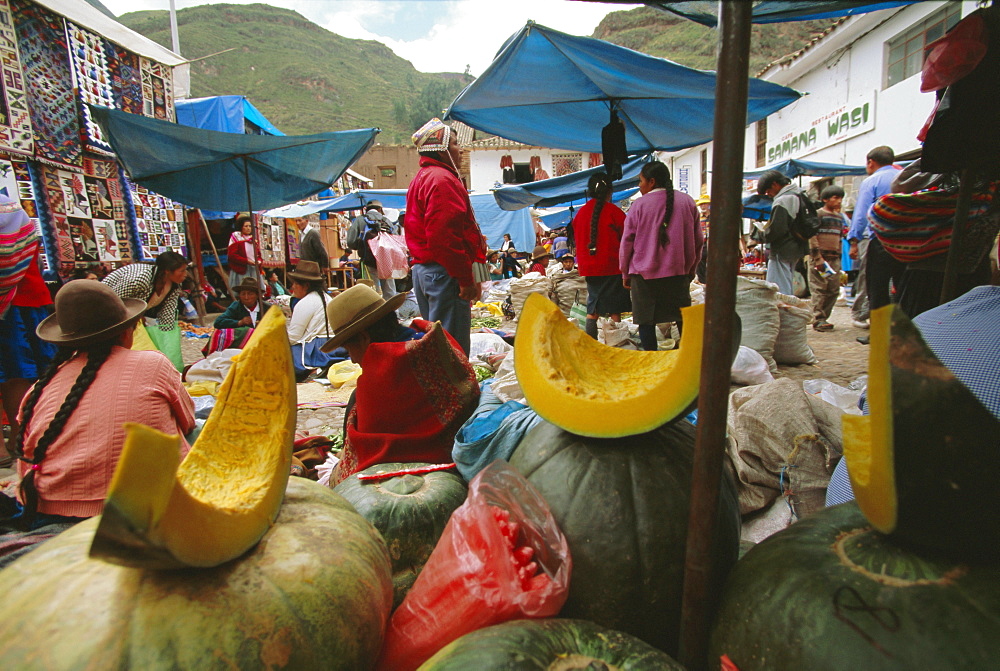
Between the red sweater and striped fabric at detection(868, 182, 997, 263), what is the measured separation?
3116 millimetres

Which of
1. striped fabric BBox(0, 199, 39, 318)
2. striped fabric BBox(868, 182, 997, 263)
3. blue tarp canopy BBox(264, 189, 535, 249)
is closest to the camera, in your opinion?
striped fabric BBox(868, 182, 997, 263)

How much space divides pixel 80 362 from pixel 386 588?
1.83 meters

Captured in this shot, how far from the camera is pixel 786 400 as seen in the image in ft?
7.64

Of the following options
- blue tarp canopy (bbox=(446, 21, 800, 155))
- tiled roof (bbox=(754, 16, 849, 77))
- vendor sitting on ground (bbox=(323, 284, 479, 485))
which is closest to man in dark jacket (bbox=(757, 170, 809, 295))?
blue tarp canopy (bbox=(446, 21, 800, 155))

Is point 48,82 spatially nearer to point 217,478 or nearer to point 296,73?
point 217,478

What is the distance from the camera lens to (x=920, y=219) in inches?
95.6

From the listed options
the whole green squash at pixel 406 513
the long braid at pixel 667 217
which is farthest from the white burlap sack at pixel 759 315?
the whole green squash at pixel 406 513

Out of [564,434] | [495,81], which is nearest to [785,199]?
[495,81]

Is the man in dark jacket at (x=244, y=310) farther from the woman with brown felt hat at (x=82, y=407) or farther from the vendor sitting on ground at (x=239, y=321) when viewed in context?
the woman with brown felt hat at (x=82, y=407)

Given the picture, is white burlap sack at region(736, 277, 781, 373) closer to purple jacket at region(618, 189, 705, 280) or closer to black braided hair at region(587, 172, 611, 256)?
purple jacket at region(618, 189, 705, 280)

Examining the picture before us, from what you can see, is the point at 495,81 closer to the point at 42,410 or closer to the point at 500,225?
the point at 42,410

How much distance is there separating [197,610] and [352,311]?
1991mm

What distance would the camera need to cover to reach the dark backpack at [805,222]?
19.9ft

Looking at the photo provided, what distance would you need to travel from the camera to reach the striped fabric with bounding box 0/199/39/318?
11.2 feet
